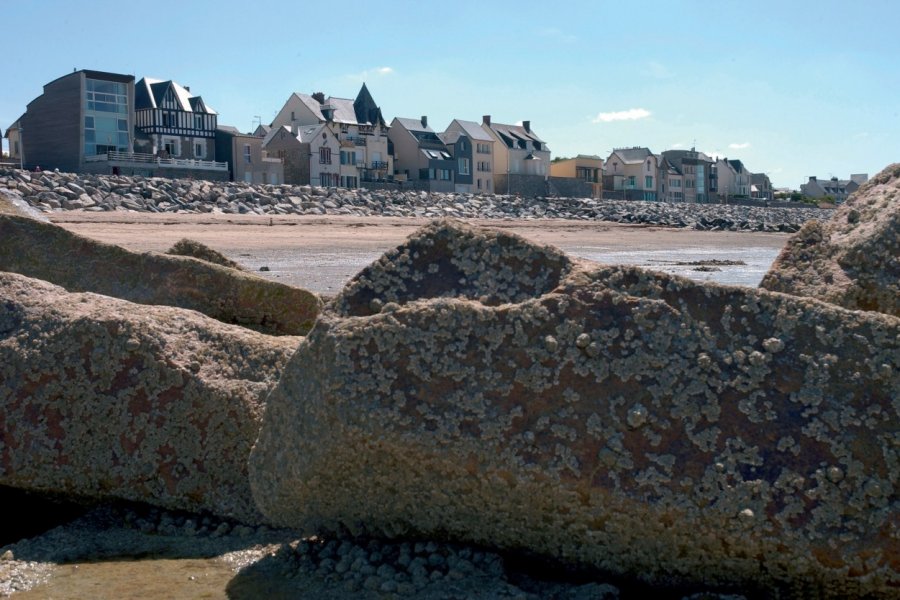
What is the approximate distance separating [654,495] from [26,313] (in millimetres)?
2850

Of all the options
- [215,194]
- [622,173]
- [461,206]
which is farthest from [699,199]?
[215,194]

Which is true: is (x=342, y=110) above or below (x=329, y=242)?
above

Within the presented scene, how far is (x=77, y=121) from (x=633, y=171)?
66.4 m

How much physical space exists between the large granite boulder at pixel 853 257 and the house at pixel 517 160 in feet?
270

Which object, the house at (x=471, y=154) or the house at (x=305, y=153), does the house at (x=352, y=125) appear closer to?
the house at (x=305, y=153)

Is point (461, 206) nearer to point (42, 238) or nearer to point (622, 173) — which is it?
point (42, 238)

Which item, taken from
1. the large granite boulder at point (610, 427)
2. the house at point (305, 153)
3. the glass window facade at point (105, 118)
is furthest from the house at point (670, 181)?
the large granite boulder at point (610, 427)

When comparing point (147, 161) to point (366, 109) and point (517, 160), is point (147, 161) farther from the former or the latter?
point (517, 160)

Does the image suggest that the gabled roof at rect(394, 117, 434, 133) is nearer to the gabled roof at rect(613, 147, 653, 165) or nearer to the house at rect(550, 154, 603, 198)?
the house at rect(550, 154, 603, 198)

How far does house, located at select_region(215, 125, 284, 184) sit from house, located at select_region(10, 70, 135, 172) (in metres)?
8.17

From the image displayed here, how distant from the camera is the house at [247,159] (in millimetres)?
67688

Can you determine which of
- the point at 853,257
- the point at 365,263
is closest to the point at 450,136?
the point at 365,263

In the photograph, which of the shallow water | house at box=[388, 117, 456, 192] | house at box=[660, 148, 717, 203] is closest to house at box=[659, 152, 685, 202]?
house at box=[660, 148, 717, 203]

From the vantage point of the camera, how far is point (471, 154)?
85938 millimetres
